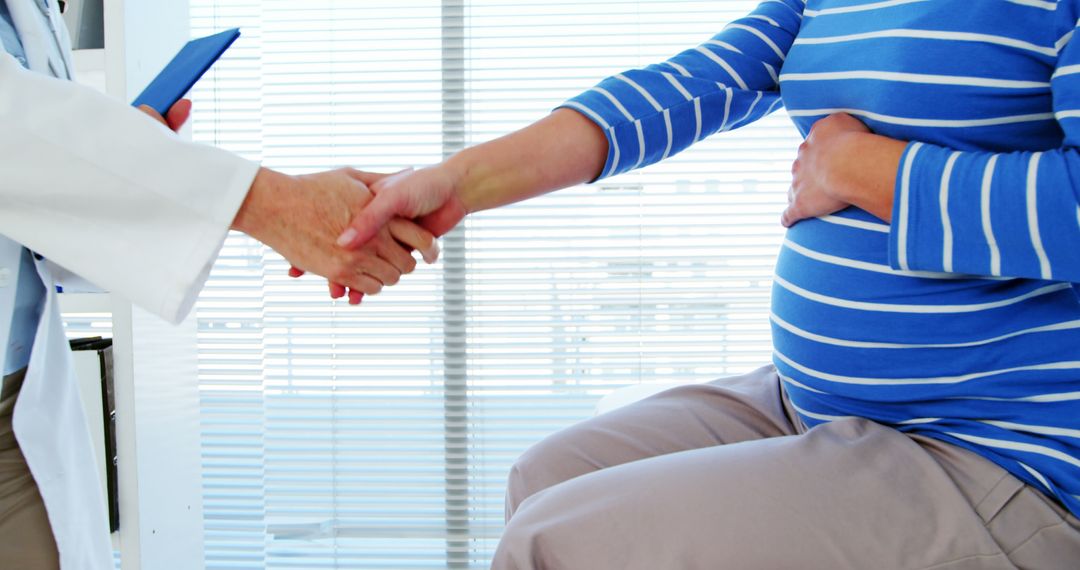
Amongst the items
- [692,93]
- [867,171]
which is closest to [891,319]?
[867,171]

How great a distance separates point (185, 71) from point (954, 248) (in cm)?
98

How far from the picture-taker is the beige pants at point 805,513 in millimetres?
711

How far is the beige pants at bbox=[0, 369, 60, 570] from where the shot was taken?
115 cm

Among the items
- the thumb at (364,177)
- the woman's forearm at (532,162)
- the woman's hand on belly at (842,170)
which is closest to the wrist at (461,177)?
the woman's forearm at (532,162)

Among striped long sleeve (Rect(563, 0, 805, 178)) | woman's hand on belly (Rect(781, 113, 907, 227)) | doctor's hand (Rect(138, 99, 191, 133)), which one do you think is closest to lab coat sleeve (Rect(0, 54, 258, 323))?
doctor's hand (Rect(138, 99, 191, 133))

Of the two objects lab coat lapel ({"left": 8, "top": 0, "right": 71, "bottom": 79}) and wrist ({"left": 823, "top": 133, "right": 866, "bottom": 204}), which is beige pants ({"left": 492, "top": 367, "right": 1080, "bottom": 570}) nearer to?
wrist ({"left": 823, "top": 133, "right": 866, "bottom": 204})

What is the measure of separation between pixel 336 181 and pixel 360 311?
1.03 meters

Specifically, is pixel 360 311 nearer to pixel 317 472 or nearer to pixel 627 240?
pixel 317 472

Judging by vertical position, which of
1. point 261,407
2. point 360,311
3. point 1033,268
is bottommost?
point 261,407

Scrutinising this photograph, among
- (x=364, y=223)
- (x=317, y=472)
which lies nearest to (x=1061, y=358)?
(x=364, y=223)

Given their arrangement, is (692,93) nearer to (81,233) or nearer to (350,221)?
(350,221)

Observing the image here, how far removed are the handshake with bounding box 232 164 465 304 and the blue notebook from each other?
157 millimetres

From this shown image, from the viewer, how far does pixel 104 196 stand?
3.28 ft

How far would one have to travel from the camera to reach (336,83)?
7.02 feet
